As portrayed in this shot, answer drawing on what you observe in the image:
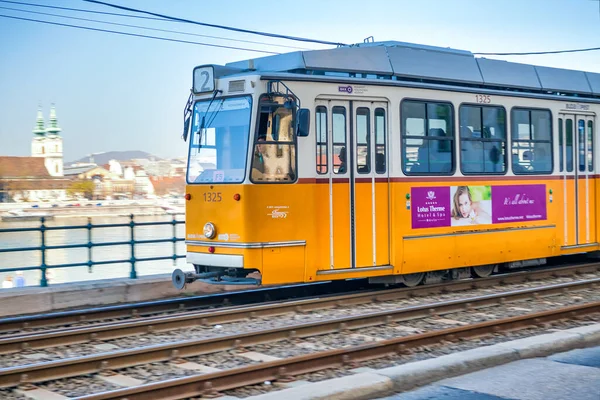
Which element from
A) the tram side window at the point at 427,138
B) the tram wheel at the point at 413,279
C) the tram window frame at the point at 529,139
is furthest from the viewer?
the tram window frame at the point at 529,139

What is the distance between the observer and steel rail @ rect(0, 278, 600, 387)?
6.90 m

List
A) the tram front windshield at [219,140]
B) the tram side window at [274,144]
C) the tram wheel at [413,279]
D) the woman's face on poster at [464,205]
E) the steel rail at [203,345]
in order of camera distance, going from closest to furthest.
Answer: the steel rail at [203,345], the tram side window at [274,144], the tram front windshield at [219,140], the tram wheel at [413,279], the woman's face on poster at [464,205]

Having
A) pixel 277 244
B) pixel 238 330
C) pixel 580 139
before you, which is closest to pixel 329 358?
pixel 238 330

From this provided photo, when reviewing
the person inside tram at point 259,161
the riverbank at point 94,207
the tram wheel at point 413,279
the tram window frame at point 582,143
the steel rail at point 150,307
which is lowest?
the steel rail at point 150,307

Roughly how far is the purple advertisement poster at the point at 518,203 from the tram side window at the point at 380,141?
2520 millimetres

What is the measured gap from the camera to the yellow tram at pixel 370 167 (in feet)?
34.8

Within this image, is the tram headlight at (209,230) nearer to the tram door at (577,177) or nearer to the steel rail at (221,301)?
the steel rail at (221,301)

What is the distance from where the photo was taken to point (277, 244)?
1056cm

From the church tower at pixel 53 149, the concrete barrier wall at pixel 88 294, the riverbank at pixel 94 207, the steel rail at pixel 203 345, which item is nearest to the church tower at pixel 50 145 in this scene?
the church tower at pixel 53 149

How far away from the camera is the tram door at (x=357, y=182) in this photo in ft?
36.4

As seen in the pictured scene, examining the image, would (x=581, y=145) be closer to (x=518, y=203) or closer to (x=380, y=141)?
(x=518, y=203)

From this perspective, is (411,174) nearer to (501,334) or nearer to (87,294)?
(501,334)

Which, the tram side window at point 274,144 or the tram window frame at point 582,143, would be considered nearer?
the tram side window at point 274,144

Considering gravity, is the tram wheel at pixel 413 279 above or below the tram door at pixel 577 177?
below
